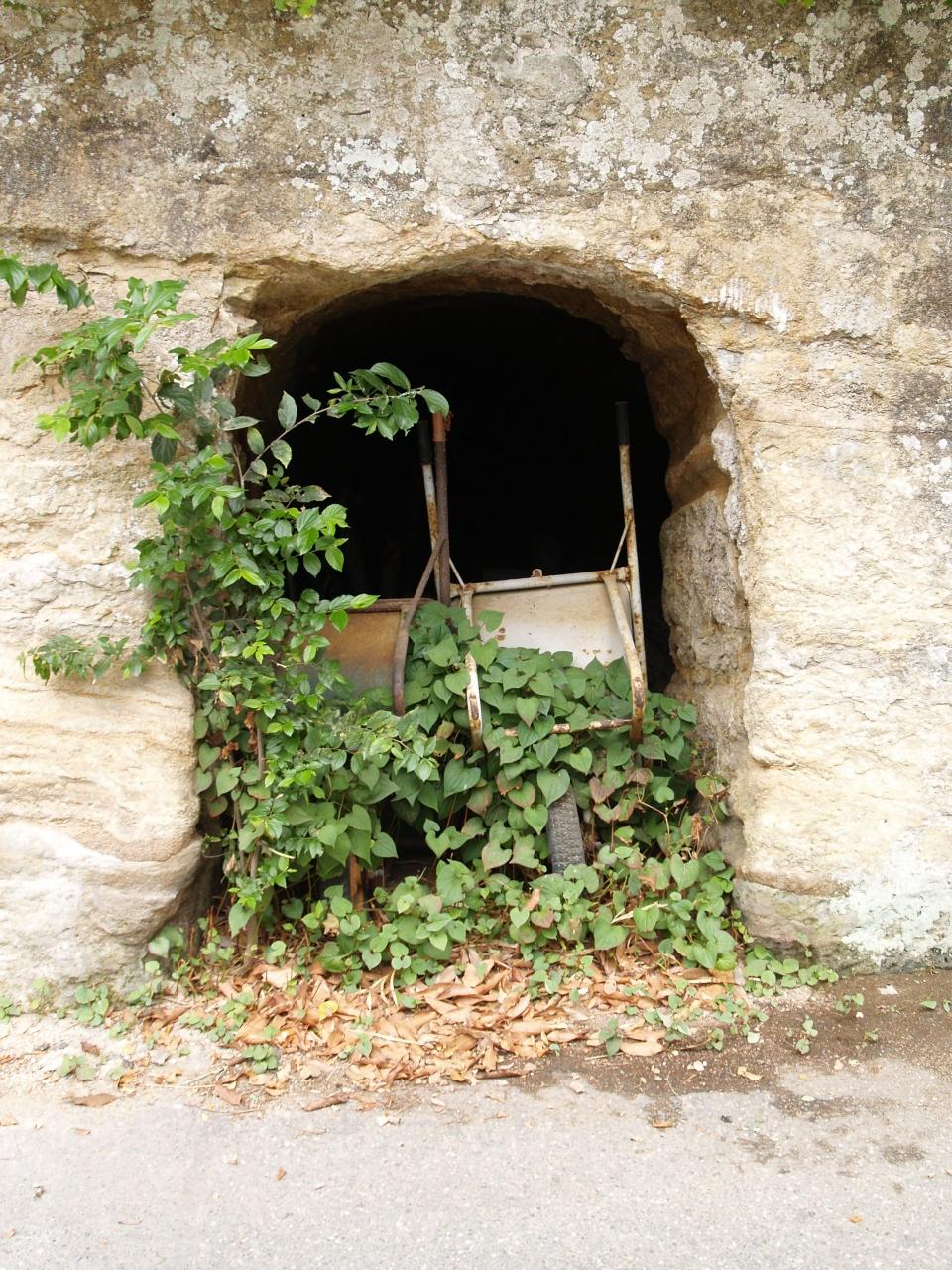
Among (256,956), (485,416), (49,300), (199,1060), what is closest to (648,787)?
(256,956)

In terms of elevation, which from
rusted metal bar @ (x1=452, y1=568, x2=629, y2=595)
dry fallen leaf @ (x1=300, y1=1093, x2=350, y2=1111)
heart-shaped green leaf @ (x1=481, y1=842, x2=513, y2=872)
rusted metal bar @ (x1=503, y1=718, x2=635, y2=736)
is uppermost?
rusted metal bar @ (x1=452, y1=568, x2=629, y2=595)

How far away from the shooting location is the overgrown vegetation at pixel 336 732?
99.0 inches

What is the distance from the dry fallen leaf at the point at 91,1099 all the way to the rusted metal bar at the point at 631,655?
1.86m

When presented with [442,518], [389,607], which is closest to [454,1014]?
[389,607]

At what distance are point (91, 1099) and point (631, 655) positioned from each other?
6.77 feet

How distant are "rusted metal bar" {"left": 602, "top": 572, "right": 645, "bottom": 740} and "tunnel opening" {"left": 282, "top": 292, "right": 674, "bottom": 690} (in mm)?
1215

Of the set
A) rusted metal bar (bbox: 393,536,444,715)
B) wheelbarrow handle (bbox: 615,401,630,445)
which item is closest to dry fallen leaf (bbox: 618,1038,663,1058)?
rusted metal bar (bbox: 393,536,444,715)

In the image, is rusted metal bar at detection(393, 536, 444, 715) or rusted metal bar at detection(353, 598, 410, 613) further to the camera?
rusted metal bar at detection(353, 598, 410, 613)

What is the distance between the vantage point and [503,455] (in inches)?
237

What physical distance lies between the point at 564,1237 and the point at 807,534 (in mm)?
1923

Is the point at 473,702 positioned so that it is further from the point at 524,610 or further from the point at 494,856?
the point at 524,610

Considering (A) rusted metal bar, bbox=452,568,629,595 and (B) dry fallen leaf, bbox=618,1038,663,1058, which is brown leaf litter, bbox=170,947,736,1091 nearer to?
(B) dry fallen leaf, bbox=618,1038,663,1058

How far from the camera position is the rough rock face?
2635 mm

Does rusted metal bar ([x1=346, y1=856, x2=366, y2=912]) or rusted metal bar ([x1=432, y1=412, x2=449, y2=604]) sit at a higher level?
rusted metal bar ([x1=432, y1=412, x2=449, y2=604])
